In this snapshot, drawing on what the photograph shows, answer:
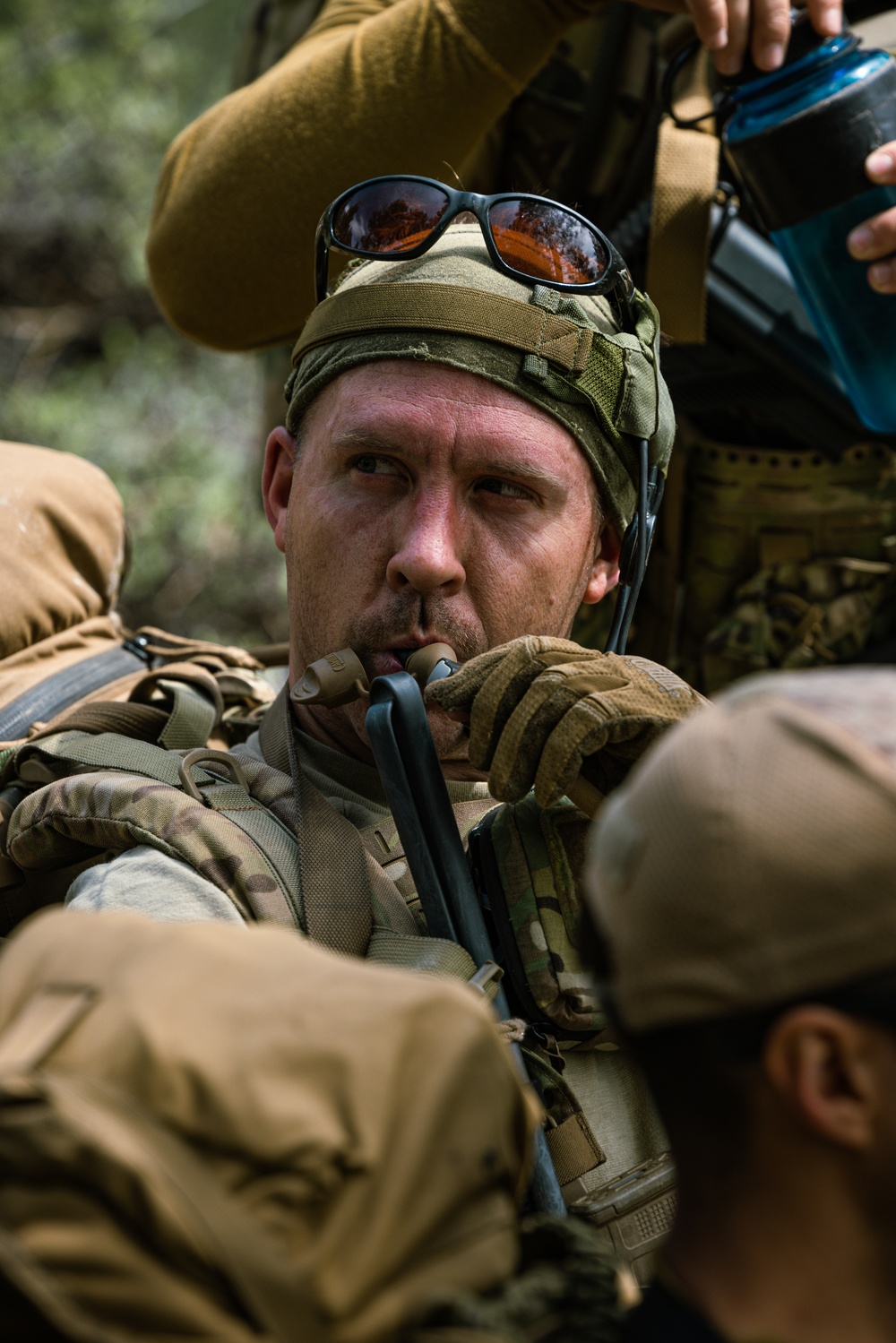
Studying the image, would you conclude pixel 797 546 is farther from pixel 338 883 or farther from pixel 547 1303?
pixel 547 1303

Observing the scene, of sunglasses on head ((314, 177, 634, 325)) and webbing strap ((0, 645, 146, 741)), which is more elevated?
sunglasses on head ((314, 177, 634, 325))

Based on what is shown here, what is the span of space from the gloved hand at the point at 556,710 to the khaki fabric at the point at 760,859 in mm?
719

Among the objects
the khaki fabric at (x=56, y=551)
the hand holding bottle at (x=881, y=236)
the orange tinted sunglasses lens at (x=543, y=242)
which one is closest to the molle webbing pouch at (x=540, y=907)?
the orange tinted sunglasses lens at (x=543, y=242)

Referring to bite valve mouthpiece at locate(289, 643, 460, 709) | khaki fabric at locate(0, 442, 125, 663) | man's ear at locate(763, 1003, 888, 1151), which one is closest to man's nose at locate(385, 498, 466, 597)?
bite valve mouthpiece at locate(289, 643, 460, 709)

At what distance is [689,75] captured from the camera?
350 centimetres

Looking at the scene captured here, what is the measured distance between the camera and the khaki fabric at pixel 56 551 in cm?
299

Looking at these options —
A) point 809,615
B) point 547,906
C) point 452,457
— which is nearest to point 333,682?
point 452,457

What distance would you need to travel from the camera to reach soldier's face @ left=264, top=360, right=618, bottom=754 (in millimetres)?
2406

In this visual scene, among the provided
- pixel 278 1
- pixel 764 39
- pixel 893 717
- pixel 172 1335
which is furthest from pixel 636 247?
pixel 172 1335

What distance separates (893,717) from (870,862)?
0.41ft

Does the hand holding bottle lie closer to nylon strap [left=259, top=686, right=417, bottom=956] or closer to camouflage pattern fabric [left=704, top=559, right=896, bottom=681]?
camouflage pattern fabric [left=704, top=559, right=896, bottom=681]

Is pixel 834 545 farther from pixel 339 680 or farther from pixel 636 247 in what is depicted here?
pixel 339 680

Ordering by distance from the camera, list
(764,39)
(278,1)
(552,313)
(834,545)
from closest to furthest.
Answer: (552,313), (764,39), (834,545), (278,1)

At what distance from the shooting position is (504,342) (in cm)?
249
